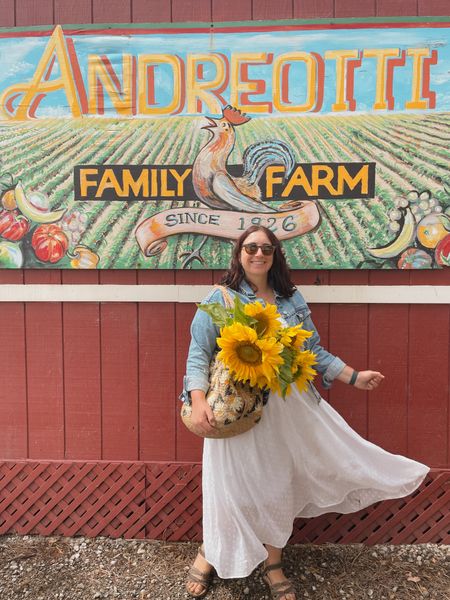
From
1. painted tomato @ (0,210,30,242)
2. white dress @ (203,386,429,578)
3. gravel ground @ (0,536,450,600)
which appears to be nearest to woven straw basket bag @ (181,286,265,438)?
white dress @ (203,386,429,578)

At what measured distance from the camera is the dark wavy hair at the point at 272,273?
7.26 feet

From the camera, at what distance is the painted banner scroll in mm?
2607

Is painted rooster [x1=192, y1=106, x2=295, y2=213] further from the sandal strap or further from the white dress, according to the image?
the sandal strap

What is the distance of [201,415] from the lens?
2.00m

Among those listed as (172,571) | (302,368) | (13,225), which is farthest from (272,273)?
(172,571)

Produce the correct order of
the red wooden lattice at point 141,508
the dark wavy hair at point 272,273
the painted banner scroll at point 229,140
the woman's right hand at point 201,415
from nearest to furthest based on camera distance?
the woman's right hand at point 201,415 < the dark wavy hair at point 272,273 < the painted banner scroll at point 229,140 < the red wooden lattice at point 141,508

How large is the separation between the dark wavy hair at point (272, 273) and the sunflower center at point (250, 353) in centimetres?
39

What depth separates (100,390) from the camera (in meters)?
2.81

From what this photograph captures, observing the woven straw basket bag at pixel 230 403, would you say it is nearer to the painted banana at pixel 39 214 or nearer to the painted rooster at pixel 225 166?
the painted rooster at pixel 225 166

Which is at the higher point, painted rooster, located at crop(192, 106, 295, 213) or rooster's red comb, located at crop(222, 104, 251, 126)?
rooster's red comb, located at crop(222, 104, 251, 126)

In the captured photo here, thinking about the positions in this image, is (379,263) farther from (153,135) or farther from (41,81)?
(41,81)

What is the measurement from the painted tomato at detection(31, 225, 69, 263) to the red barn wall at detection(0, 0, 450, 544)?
10 cm

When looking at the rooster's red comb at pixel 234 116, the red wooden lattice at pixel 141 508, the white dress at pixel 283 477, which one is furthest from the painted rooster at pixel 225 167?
the red wooden lattice at pixel 141 508

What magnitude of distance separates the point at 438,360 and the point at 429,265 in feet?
1.80
